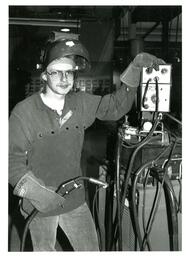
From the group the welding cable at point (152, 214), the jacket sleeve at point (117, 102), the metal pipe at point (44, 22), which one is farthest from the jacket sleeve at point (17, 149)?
the metal pipe at point (44, 22)

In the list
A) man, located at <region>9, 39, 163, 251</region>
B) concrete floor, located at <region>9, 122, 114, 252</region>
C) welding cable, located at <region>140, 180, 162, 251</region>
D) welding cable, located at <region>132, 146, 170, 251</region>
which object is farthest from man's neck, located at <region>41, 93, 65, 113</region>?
concrete floor, located at <region>9, 122, 114, 252</region>

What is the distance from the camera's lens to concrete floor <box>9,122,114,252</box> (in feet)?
9.87

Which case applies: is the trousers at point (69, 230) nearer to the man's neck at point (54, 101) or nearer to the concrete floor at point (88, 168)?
the man's neck at point (54, 101)

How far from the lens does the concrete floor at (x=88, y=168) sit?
301 cm

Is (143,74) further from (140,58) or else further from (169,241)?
(169,241)

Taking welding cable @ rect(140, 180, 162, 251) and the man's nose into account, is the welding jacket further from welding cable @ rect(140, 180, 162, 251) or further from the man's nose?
welding cable @ rect(140, 180, 162, 251)

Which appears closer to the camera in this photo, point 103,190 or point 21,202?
point 21,202

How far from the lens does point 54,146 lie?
188 cm

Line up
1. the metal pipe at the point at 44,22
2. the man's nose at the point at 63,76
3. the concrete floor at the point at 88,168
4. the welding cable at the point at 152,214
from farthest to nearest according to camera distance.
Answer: the metal pipe at the point at 44,22
the concrete floor at the point at 88,168
the welding cable at the point at 152,214
the man's nose at the point at 63,76

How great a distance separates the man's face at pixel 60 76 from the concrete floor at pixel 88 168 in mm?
1183

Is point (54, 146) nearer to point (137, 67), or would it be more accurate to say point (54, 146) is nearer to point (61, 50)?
point (61, 50)

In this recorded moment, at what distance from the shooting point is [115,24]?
4.71m
